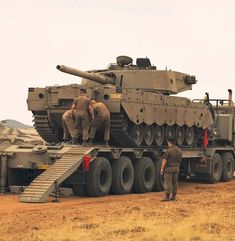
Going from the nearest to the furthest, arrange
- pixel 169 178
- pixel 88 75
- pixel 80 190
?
pixel 169 178 < pixel 80 190 < pixel 88 75

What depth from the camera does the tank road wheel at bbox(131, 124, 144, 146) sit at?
1742 cm

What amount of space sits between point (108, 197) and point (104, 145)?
69.3 inches

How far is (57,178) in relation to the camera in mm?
14062

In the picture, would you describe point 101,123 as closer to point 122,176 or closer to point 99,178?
point 122,176

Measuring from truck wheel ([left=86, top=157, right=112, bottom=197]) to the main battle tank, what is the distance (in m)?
1.58

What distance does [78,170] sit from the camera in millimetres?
→ 15133

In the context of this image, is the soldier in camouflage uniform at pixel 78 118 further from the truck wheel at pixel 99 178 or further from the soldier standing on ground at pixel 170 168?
the soldier standing on ground at pixel 170 168

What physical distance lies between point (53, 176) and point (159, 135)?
5282mm

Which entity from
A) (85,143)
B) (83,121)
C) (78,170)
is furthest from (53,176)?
(83,121)

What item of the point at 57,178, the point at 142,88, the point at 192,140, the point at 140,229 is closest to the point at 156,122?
the point at 142,88

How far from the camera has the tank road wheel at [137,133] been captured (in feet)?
57.2

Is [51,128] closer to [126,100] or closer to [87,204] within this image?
[126,100]

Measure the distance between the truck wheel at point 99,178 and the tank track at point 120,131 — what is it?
1.43 metres

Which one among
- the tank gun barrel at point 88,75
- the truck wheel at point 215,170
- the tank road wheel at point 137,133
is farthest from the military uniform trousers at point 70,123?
the truck wheel at point 215,170
